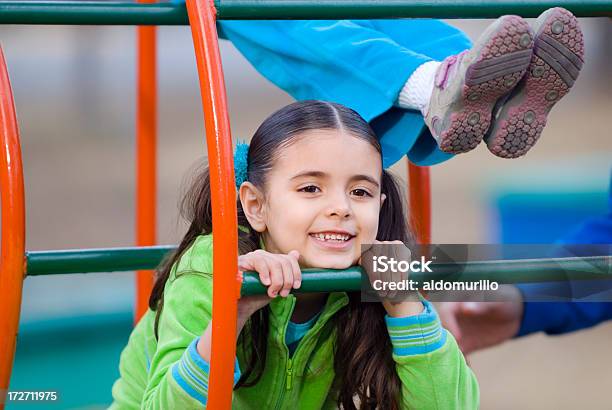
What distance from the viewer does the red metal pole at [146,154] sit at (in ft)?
6.36

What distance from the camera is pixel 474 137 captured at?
132 centimetres

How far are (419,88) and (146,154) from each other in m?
0.64

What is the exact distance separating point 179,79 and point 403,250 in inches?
214

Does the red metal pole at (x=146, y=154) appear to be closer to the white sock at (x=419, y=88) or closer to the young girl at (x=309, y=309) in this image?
the young girl at (x=309, y=309)

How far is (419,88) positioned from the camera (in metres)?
1.50

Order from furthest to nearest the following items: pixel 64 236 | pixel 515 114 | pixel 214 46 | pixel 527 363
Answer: pixel 64 236 → pixel 527 363 → pixel 515 114 → pixel 214 46

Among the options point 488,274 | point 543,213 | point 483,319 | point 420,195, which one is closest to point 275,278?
point 488,274

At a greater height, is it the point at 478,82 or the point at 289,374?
the point at 478,82

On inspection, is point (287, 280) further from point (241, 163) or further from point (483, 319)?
point (483, 319)

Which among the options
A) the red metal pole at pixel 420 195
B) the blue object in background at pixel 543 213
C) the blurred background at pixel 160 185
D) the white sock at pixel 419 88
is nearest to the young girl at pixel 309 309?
the white sock at pixel 419 88

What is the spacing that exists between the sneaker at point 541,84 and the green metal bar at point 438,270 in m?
0.15

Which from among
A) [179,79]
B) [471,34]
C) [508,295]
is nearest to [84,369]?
[508,295]

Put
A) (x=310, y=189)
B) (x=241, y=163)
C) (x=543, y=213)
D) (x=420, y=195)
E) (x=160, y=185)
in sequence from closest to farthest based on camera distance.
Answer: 1. (x=310, y=189)
2. (x=241, y=163)
3. (x=420, y=195)
4. (x=160, y=185)
5. (x=543, y=213)

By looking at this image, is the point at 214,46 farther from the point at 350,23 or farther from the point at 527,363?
the point at 527,363
